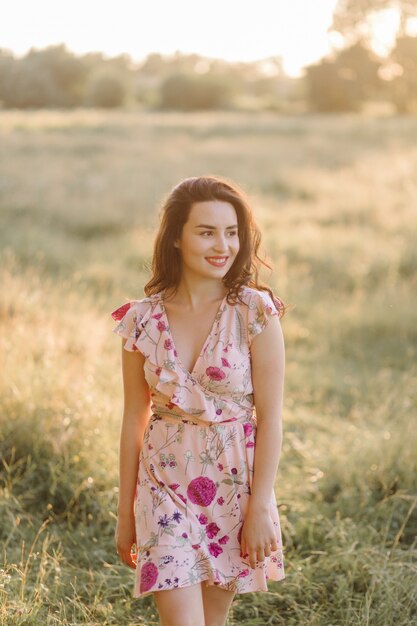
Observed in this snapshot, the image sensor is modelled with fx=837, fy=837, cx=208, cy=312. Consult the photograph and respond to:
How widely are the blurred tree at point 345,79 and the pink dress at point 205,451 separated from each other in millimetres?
41021

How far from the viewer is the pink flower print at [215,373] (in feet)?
8.31

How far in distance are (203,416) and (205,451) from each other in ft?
0.35

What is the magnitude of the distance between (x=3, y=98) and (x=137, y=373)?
26108 millimetres

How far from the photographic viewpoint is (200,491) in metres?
2.52

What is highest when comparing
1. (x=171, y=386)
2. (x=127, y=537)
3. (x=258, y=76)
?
(x=258, y=76)

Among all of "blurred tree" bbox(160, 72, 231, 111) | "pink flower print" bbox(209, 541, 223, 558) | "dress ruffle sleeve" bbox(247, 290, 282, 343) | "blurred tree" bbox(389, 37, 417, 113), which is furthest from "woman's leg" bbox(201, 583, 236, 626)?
"blurred tree" bbox(160, 72, 231, 111)

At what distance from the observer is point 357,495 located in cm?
434

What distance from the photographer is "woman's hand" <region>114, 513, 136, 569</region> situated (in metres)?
2.64

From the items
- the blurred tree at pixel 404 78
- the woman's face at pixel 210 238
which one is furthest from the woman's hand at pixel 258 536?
the blurred tree at pixel 404 78

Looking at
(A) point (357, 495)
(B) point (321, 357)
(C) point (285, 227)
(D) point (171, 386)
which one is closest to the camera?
(D) point (171, 386)

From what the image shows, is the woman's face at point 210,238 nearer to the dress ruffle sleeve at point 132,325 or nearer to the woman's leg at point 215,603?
the dress ruffle sleeve at point 132,325

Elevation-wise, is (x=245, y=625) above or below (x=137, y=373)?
below

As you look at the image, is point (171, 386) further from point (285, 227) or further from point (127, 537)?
point (285, 227)

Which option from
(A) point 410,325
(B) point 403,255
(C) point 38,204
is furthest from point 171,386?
(C) point 38,204
